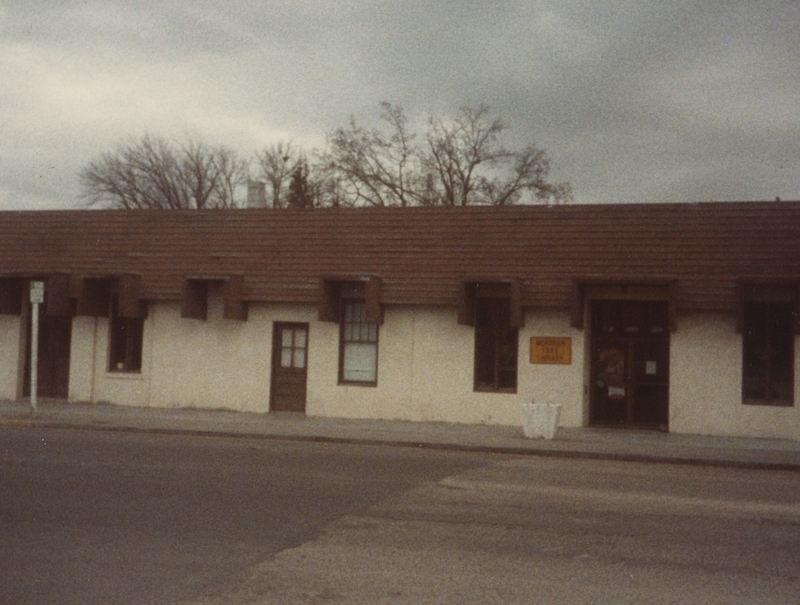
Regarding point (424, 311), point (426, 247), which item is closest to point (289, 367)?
point (424, 311)

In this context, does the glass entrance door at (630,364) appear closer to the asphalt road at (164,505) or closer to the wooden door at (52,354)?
the asphalt road at (164,505)

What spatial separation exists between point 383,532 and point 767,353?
13.5 meters

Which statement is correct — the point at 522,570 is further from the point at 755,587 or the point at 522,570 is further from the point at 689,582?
the point at 755,587

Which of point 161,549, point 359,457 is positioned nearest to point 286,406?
point 359,457

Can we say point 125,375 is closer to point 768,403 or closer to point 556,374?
point 556,374

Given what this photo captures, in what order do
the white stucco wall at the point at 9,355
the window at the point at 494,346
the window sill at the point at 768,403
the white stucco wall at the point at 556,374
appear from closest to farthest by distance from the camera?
1. the window sill at the point at 768,403
2. the white stucco wall at the point at 556,374
3. the window at the point at 494,346
4. the white stucco wall at the point at 9,355

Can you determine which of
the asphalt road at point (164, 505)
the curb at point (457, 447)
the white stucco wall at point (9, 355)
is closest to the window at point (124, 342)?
the white stucco wall at point (9, 355)

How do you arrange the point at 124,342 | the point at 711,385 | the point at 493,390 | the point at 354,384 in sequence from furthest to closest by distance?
the point at 124,342
the point at 354,384
the point at 493,390
the point at 711,385

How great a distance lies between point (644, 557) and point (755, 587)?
120 centimetres

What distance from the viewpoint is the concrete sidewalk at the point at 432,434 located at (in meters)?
17.3

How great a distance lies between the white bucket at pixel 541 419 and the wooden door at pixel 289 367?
6630 mm

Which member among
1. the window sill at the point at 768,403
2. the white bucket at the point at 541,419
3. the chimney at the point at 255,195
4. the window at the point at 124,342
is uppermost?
the chimney at the point at 255,195

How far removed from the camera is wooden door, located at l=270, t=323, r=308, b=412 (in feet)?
78.1

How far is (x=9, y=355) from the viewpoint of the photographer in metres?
25.7
